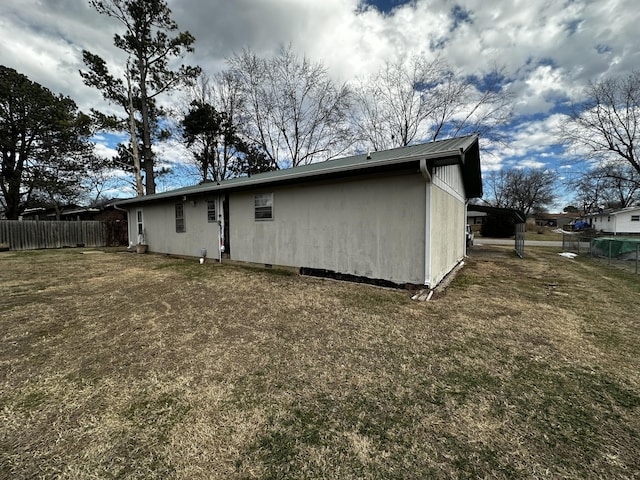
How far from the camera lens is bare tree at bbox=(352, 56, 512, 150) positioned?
58.3 ft

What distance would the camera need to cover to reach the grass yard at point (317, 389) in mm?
1660

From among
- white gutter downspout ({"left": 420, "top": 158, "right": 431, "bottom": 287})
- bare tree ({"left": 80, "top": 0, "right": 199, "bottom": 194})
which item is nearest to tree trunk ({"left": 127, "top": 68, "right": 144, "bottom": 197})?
bare tree ({"left": 80, "top": 0, "right": 199, "bottom": 194})

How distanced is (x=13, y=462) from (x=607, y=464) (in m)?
3.64

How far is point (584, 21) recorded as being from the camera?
31.7 feet

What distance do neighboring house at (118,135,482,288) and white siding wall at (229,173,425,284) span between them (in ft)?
0.07

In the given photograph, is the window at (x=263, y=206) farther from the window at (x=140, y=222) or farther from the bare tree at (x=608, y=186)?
the bare tree at (x=608, y=186)

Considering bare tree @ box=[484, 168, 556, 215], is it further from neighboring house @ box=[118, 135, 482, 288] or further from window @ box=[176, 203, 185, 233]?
window @ box=[176, 203, 185, 233]

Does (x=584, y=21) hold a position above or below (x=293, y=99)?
below

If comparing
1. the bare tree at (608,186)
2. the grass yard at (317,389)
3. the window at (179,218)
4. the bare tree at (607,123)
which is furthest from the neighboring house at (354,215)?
the bare tree at (608,186)

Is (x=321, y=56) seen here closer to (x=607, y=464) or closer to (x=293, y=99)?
(x=293, y=99)

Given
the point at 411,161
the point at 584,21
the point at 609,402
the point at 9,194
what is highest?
the point at 584,21

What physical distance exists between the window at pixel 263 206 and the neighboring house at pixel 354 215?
0.03 m

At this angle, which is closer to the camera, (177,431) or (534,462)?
(534,462)

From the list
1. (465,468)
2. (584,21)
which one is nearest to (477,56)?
(584,21)
